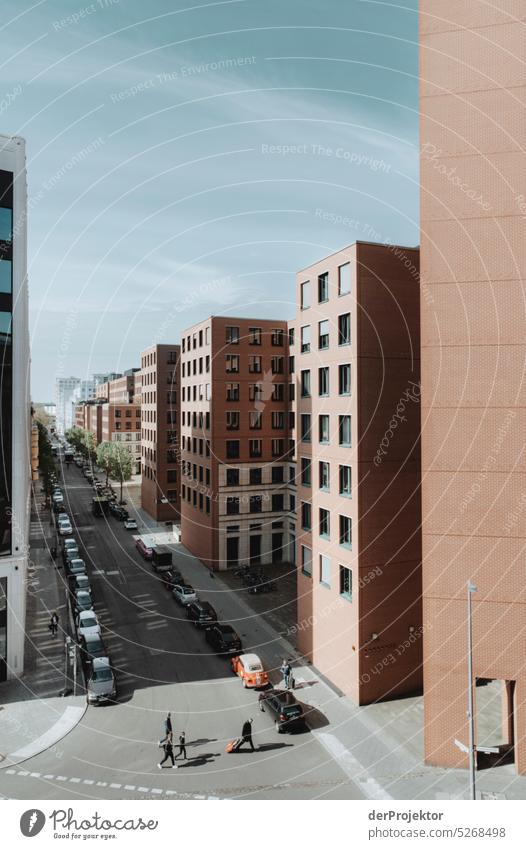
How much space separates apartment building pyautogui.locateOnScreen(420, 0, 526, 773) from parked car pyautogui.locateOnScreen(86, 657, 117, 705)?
12.6 metres

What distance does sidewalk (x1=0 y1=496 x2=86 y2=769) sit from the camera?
19547 millimetres

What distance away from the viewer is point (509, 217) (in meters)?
18.0

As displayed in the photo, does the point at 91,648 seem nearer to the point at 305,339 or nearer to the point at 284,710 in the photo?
the point at 284,710

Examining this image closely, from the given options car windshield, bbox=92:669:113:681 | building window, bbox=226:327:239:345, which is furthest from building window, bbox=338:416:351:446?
building window, bbox=226:327:239:345

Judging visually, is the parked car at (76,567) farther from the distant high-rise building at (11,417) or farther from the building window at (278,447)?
the building window at (278,447)

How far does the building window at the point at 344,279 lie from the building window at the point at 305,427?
21.0 feet

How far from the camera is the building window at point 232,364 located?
1623 inches

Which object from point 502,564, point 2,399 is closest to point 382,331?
point 502,564

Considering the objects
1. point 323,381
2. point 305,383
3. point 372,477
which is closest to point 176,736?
point 372,477

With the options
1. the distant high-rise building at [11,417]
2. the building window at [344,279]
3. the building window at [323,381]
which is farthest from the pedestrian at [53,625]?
the building window at [344,279]

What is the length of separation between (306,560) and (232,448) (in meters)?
16.2

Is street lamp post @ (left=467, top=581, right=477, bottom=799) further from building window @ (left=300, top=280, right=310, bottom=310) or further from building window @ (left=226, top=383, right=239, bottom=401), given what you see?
building window @ (left=226, top=383, right=239, bottom=401)

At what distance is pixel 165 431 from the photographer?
58.7 m
